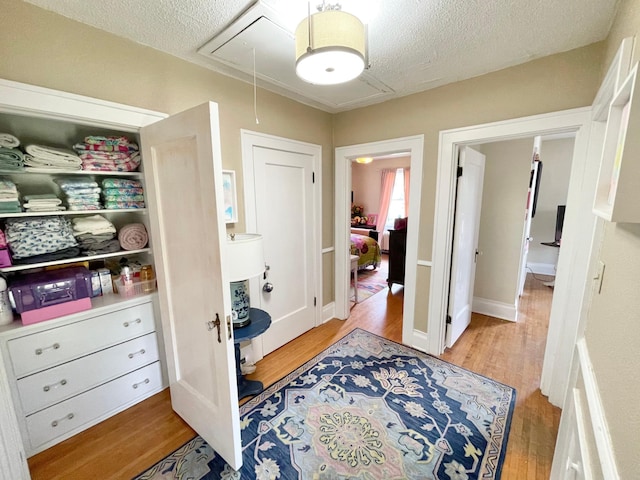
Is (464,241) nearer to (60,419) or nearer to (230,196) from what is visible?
(230,196)

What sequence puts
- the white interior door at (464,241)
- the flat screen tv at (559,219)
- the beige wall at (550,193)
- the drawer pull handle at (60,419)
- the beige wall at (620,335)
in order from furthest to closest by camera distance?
the beige wall at (550,193) < the flat screen tv at (559,219) < the white interior door at (464,241) < the drawer pull handle at (60,419) < the beige wall at (620,335)

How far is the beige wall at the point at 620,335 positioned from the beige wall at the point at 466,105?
0.67 m

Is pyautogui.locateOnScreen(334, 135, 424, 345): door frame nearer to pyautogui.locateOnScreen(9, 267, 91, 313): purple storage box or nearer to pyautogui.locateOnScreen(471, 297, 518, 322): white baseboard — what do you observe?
pyautogui.locateOnScreen(471, 297, 518, 322): white baseboard

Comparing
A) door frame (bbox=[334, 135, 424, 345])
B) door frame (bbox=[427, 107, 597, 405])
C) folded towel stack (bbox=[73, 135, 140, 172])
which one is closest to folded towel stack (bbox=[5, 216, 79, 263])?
folded towel stack (bbox=[73, 135, 140, 172])

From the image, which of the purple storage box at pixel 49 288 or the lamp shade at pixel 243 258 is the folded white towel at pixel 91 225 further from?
the lamp shade at pixel 243 258

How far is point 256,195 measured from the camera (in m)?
2.32

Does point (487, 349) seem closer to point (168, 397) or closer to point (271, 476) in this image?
point (271, 476)

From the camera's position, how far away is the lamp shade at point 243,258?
1.61 metres

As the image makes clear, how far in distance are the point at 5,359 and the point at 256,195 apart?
1749 mm

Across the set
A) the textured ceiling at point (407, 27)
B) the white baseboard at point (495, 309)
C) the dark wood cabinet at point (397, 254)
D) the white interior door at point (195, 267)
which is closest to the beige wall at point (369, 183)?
the dark wood cabinet at point (397, 254)

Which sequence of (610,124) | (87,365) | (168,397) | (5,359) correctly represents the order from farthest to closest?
1. (168,397)
2. (87,365)
3. (5,359)
4. (610,124)

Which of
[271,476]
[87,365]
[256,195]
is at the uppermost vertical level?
[256,195]

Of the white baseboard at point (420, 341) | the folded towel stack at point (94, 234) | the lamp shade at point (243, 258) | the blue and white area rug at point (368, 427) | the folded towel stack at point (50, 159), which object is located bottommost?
the blue and white area rug at point (368, 427)

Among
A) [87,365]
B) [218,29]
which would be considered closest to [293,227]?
[218,29]
